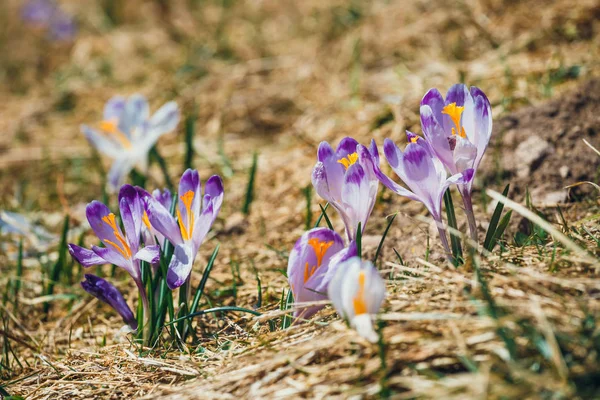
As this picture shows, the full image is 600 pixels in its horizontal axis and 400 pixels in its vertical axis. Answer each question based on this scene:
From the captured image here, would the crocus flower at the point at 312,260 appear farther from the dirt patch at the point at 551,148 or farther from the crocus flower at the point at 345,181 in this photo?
the dirt patch at the point at 551,148

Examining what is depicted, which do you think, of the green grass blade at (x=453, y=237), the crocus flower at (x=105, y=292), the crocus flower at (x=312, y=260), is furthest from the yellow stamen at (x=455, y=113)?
the crocus flower at (x=105, y=292)

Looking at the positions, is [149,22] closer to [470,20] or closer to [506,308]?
[470,20]

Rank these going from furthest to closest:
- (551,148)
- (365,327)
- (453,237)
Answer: (551,148) → (453,237) → (365,327)

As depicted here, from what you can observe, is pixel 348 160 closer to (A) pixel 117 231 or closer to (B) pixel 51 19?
(A) pixel 117 231

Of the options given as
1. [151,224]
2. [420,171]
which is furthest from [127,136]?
[420,171]

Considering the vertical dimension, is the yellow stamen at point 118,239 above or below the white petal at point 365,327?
above

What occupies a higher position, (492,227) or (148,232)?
(148,232)
